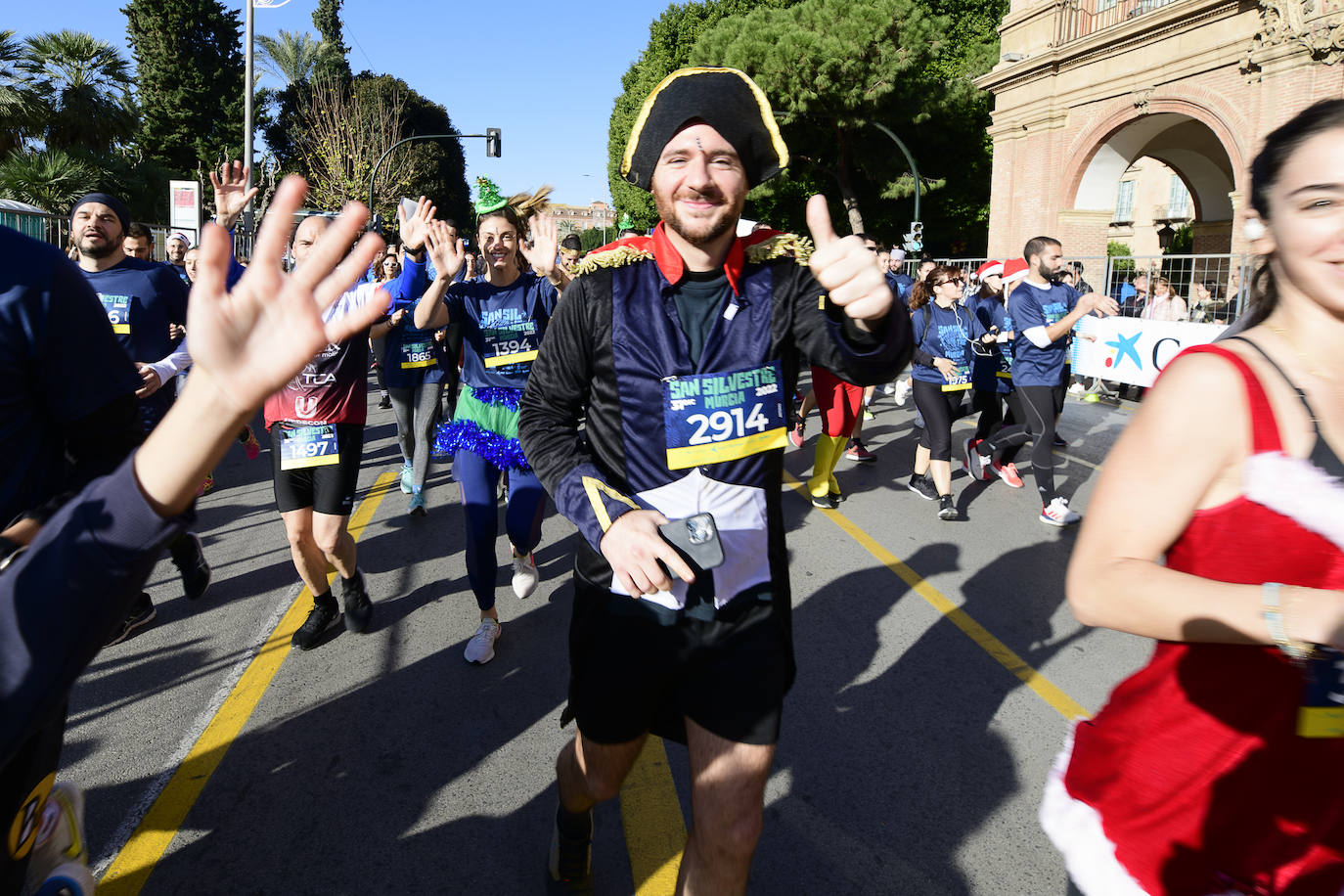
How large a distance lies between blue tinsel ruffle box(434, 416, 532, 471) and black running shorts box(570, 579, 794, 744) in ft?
7.29

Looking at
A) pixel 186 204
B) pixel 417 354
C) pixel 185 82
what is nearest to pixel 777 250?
pixel 417 354

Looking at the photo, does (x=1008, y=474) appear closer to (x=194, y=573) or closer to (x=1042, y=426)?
(x=1042, y=426)

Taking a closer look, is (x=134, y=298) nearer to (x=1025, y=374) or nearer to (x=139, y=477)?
(x=139, y=477)

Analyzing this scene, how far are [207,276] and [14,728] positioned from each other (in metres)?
0.56

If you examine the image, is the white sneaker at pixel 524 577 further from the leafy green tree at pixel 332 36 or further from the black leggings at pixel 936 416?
the leafy green tree at pixel 332 36

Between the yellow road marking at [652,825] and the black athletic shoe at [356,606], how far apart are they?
6.21 ft

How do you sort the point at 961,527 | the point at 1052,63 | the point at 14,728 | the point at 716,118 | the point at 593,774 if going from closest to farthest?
the point at 14,728
the point at 716,118
the point at 593,774
the point at 961,527
the point at 1052,63

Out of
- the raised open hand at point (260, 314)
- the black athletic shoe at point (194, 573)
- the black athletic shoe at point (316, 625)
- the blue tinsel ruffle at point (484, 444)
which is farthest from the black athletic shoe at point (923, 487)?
the raised open hand at point (260, 314)

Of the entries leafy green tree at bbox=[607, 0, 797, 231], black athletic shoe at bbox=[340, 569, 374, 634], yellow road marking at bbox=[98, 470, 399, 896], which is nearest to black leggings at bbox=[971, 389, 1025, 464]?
black athletic shoe at bbox=[340, 569, 374, 634]

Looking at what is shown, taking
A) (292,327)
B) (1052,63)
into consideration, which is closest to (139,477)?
(292,327)

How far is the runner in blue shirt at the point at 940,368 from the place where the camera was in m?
7.05

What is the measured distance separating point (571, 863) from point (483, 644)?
1867 millimetres

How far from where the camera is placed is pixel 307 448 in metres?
4.24

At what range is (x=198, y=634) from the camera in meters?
4.62
